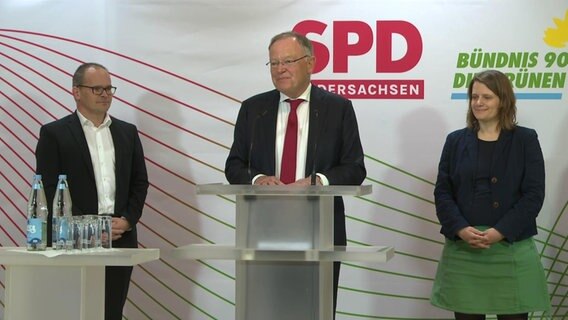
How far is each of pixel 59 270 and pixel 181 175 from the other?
190cm

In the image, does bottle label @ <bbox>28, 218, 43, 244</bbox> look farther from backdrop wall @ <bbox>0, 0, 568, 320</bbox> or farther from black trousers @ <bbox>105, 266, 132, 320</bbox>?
backdrop wall @ <bbox>0, 0, 568, 320</bbox>

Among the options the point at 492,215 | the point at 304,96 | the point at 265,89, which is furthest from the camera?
the point at 265,89

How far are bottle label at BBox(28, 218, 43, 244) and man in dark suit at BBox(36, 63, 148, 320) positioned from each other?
0.93 m

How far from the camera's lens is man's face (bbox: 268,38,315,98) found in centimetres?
362

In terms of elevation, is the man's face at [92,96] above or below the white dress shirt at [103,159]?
above

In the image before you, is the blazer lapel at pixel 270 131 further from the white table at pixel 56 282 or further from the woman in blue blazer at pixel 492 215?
the woman in blue blazer at pixel 492 215

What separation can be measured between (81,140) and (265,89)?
1.22 meters

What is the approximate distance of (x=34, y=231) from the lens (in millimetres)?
3148

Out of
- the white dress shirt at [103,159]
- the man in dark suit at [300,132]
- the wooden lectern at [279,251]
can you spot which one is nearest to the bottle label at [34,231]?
the wooden lectern at [279,251]

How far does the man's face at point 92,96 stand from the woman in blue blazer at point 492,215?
181 cm

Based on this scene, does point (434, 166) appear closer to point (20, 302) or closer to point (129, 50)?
point (129, 50)

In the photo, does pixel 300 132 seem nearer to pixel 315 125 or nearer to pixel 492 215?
pixel 315 125

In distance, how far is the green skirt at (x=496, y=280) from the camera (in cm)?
396

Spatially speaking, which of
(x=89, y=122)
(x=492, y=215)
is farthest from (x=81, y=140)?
(x=492, y=215)
